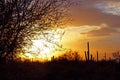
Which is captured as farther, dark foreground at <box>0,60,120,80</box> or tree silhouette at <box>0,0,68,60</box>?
dark foreground at <box>0,60,120,80</box>

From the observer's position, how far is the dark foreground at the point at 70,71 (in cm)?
3138

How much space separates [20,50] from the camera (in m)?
19.8

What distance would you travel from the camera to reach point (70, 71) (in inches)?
1364

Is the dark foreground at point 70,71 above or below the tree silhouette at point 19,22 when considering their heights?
below

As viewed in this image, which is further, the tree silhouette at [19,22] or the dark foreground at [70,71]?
the dark foreground at [70,71]

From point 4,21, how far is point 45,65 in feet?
62.5

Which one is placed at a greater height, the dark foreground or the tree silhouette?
the tree silhouette

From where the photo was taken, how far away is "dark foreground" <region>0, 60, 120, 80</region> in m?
31.4

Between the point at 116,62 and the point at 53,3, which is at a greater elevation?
the point at 53,3

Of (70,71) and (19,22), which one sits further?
(70,71)

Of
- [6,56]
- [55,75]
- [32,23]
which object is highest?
[32,23]

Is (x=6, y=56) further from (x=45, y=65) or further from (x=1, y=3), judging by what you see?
(x=45, y=65)

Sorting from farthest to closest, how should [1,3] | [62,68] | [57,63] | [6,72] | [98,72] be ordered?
[57,63]
[62,68]
[98,72]
[6,72]
[1,3]

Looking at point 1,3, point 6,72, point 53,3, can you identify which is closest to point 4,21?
point 1,3
